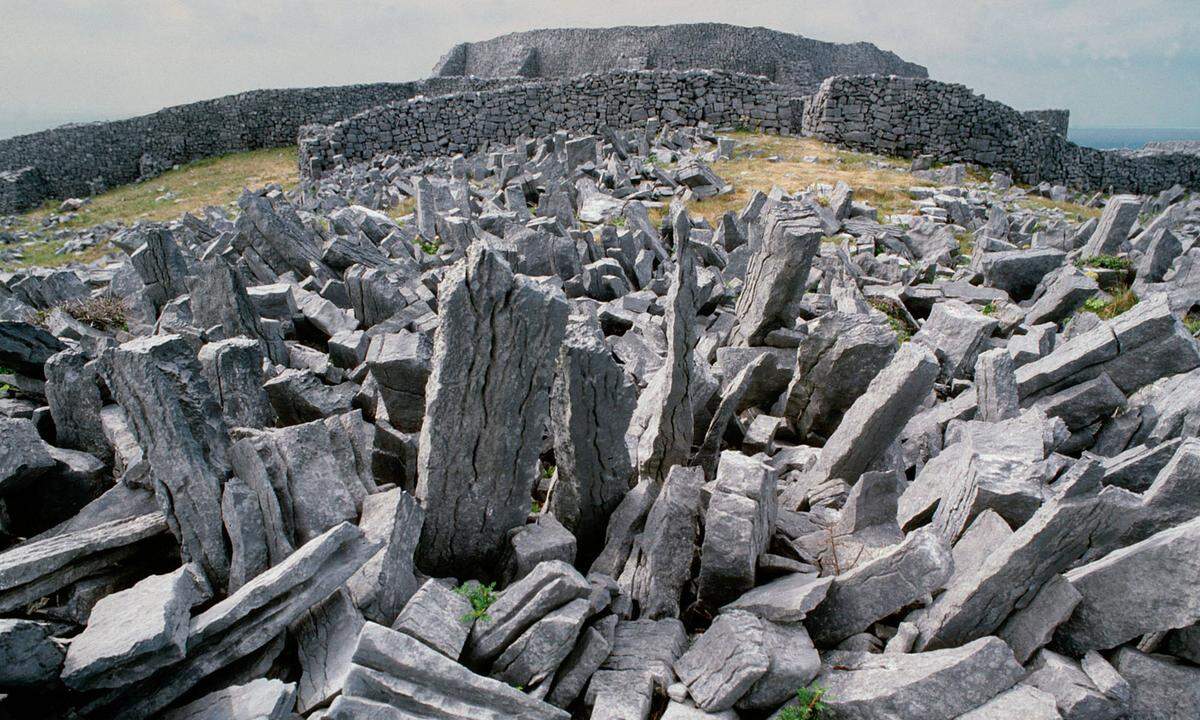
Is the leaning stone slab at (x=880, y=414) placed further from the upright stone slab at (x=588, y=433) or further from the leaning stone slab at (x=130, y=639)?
the leaning stone slab at (x=130, y=639)

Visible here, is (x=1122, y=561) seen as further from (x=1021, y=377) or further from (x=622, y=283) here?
(x=622, y=283)

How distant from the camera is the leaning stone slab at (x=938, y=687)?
287 centimetres

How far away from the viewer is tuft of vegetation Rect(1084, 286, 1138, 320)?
26.8 feet

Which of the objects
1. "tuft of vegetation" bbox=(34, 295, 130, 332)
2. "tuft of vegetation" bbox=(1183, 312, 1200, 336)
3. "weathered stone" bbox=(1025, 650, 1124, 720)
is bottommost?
"weathered stone" bbox=(1025, 650, 1124, 720)

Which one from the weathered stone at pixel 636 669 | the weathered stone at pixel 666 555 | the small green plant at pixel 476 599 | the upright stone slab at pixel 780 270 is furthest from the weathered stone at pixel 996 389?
the small green plant at pixel 476 599

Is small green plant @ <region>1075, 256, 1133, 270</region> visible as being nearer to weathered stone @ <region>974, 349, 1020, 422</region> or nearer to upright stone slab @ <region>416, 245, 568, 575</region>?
weathered stone @ <region>974, 349, 1020, 422</region>

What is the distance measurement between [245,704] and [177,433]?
149 cm

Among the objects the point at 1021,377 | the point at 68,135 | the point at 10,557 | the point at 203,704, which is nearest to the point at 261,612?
the point at 203,704

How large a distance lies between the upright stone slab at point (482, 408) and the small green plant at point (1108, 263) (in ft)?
31.6

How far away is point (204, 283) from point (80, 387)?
149 cm

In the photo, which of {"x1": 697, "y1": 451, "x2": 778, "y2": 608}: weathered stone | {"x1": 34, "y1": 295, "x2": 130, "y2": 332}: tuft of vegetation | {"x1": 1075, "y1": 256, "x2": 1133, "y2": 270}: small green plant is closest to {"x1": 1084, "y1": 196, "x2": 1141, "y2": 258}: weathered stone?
{"x1": 1075, "y1": 256, "x2": 1133, "y2": 270}: small green plant

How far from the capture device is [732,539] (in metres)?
3.41

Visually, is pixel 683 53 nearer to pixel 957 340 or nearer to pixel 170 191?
pixel 170 191

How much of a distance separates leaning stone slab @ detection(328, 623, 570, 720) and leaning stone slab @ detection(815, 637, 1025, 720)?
1357mm
